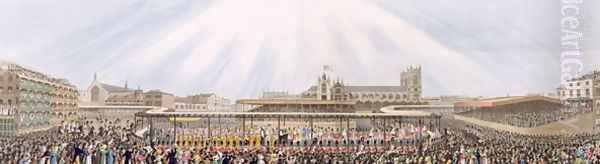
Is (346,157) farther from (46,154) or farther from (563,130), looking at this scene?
(46,154)

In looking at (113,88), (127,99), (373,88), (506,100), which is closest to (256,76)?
(373,88)

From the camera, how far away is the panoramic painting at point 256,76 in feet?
17.7

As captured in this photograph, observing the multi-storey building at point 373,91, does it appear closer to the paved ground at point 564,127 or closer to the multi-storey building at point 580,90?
the paved ground at point 564,127

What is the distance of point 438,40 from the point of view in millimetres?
5484

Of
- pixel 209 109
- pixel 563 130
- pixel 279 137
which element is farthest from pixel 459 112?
pixel 209 109

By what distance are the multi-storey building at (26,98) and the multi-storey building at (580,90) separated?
4.40 m

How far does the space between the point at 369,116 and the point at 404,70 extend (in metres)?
0.51

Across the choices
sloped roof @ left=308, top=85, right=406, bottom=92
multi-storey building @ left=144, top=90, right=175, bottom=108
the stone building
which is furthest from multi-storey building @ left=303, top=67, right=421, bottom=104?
the stone building

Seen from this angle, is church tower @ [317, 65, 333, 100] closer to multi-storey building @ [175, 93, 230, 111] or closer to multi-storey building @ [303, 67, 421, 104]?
multi-storey building @ [303, 67, 421, 104]

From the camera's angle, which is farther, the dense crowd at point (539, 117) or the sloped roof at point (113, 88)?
the dense crowd at point (539, 117)

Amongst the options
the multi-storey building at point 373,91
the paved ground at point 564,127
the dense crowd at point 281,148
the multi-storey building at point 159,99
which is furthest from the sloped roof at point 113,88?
the paved ground at point 564,127

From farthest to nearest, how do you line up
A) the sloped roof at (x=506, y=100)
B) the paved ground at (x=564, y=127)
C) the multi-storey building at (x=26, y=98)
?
1. the paved ground at (x=564, y=127)
2. the sloped roof at (x=506, y=100)
3. the multi-storey building at (x=26, y=98)

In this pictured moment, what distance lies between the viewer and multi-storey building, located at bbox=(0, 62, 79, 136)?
17.6ft

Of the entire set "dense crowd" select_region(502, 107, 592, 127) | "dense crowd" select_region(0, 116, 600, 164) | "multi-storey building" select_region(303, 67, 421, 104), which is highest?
"multi-storey building" select_region(303, 67, 421, 104)
